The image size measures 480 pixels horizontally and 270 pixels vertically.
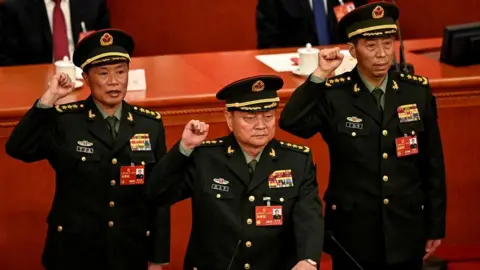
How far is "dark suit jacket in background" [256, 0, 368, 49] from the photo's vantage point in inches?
212

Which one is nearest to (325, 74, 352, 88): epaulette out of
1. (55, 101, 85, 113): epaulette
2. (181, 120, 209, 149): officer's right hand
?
(181, 120, 209, 149): officer's right hand

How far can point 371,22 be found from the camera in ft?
10.2

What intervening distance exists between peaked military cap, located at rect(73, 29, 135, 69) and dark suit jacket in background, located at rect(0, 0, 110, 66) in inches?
85.7

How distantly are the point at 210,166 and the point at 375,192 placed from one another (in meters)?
0.63

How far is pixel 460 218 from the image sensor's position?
4.16m

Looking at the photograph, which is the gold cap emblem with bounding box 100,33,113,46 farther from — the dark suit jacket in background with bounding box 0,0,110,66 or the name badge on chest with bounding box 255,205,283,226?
the dark suit jacket in background with bounding box 0,0,110,66

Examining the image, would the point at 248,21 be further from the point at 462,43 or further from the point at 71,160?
the point at 71,160

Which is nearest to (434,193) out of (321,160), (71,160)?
(321,160)

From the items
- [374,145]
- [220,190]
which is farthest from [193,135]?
[374,145]

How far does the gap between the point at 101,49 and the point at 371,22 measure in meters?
0.90

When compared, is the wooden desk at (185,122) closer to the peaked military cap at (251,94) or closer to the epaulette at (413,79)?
the epaulette at (413,79)

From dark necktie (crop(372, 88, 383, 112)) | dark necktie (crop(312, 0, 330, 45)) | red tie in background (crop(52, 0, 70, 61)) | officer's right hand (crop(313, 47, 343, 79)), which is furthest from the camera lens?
dark necktie (crop(312, 0, 330, 45))

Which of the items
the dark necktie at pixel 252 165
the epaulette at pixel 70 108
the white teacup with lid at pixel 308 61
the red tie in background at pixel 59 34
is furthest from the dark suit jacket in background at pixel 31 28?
the dark necktie at pixel 252 165

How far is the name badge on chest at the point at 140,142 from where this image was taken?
3.11 meters
